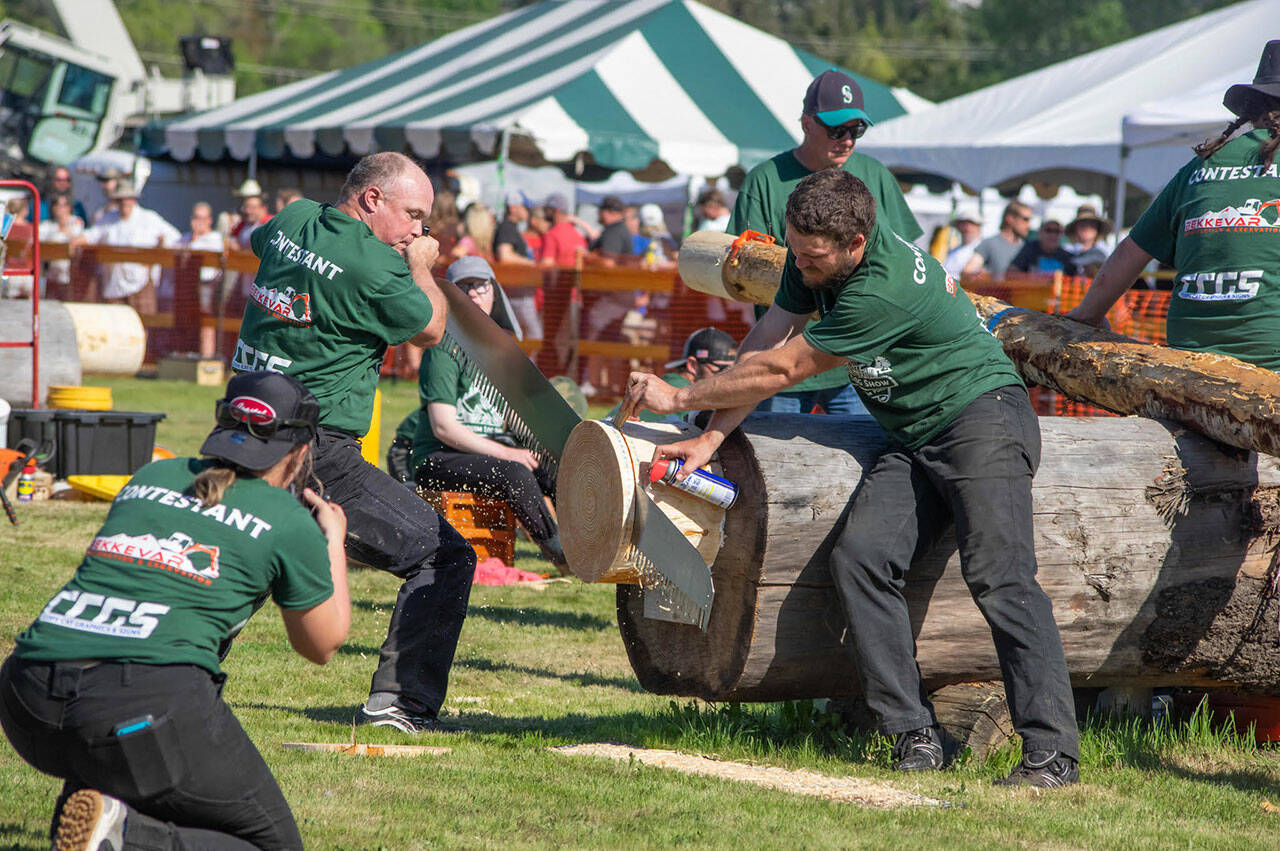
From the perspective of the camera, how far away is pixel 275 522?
136 inches

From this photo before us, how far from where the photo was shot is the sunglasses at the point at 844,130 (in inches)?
240

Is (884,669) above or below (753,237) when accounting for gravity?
below

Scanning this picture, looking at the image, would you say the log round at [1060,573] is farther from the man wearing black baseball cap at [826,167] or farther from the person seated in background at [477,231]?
the person seated in background at [477,231]

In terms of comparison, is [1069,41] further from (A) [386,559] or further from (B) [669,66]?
(A) [386,559]

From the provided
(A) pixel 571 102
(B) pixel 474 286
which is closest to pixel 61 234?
(A) pixel 571 102

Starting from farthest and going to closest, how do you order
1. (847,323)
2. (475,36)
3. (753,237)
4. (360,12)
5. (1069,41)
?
(360,12), (1069,41), (475,36), (753,237), (847,323)

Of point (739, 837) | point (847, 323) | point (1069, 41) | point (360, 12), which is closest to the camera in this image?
point (739, 837)

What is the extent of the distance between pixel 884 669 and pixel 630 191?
21.0 m

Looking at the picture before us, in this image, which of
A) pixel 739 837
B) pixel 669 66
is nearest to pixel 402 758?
pixel 739 837

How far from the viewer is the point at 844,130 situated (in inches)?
241

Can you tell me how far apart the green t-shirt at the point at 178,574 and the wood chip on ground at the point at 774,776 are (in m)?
1.67

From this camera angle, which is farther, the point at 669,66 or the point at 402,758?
the point at 669,66

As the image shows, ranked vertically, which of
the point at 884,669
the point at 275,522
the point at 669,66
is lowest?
the point at 884,669

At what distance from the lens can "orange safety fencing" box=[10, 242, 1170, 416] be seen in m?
13.1
